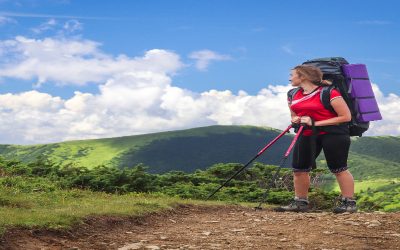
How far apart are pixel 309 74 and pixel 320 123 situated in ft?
3.25

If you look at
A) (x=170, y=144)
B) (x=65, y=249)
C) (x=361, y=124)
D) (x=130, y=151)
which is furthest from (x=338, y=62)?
(x=170, y=144)

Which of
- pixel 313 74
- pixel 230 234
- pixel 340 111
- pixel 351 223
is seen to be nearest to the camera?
pixel 230 234

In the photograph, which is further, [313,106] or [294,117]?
[294,117]

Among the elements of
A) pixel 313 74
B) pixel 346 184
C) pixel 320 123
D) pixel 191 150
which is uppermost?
pixel 191 150

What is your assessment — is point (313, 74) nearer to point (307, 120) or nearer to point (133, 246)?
point (307, 120)

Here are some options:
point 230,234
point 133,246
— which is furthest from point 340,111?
point 133,246

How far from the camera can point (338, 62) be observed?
1092cm

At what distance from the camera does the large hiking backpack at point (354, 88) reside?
10.7 metres

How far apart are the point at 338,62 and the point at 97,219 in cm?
567

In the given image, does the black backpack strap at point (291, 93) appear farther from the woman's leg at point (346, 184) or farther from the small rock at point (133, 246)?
the small rock at point (133, 246)

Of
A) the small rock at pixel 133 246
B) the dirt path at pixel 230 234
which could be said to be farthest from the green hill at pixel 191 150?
the small rock at pixel 133 246

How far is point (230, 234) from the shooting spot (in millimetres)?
8727

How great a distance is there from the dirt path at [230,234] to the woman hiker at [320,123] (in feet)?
Result: 3.49

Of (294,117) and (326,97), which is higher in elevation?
(326,97)
